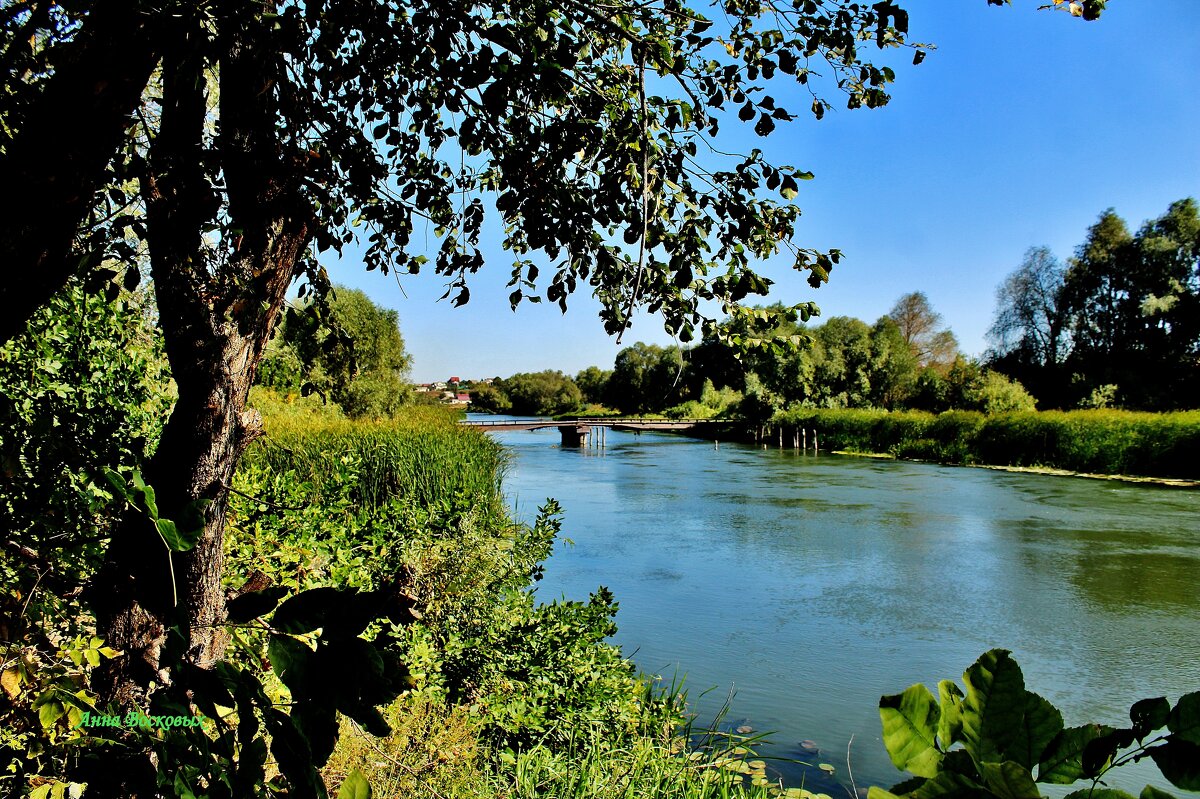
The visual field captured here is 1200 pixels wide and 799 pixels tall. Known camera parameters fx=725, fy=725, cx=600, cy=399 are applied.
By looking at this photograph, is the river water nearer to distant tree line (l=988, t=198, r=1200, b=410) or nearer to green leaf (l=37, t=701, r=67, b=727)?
green leaf (l=37, t=701, r=67, b=727)

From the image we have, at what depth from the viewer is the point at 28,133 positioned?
1229mm

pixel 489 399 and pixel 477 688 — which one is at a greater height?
pixel 489 399

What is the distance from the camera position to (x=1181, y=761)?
0.50m

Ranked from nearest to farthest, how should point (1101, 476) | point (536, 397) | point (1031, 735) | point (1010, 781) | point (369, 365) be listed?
1. point (1010, 781)
2. point (1031, 735)
3. point (1101, 476)
4. point (369, 365)
5. point (536, 397)

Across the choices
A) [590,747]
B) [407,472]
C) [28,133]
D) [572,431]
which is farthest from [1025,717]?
[572,431]

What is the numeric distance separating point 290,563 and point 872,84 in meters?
3.30

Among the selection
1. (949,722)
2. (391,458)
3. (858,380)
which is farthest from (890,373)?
(949,722)

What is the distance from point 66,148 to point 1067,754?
1608mm

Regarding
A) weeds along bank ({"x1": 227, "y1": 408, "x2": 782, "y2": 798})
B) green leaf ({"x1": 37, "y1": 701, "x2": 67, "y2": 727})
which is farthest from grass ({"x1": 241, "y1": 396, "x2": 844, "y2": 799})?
green leaf ({"x1": 37, "y1": 701, "x2": 67, "y2": 727})

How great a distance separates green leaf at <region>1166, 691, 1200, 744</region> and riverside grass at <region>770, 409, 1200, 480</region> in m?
24.8

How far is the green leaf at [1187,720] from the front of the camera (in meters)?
0.49

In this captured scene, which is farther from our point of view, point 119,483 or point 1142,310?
point 1142,310

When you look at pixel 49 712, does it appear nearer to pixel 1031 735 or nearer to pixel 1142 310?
pixel 1031 735

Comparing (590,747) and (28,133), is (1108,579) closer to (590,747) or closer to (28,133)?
(590,747)
